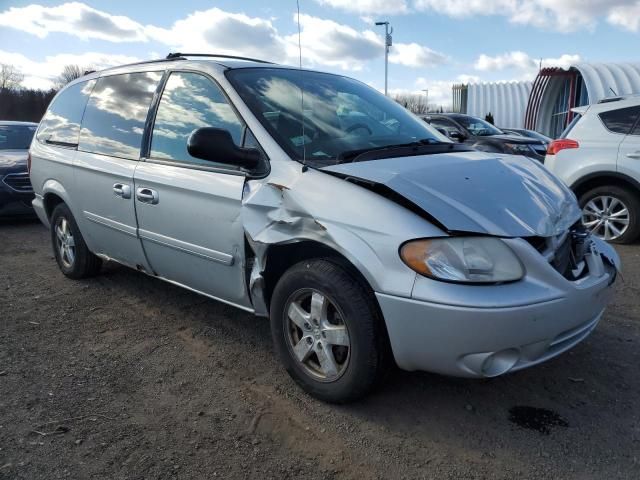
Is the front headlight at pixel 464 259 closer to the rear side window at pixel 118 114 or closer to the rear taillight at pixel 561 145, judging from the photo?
the rear side window at pixel 118 114

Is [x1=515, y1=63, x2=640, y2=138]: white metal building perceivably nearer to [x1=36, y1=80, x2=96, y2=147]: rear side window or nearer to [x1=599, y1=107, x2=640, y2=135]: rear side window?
[x1=599, y1=107, x2=640, y2=135]: rear side window

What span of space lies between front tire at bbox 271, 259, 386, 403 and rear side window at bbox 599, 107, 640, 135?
4967mm

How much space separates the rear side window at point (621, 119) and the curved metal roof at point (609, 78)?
17.2m

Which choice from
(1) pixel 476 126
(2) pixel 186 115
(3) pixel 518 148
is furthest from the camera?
(1) pixel 476 126

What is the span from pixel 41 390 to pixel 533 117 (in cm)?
2924

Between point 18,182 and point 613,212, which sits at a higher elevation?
point 18,182

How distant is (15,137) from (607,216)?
29.0ft

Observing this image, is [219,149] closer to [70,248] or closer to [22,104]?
[70,248]

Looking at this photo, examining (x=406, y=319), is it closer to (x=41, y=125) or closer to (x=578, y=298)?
(x=578, y=298)

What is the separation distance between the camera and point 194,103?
3.37 m

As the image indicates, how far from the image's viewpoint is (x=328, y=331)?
2.62 meters

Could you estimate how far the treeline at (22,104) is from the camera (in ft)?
139

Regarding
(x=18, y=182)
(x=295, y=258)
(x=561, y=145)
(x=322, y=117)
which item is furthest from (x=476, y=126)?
(x=295, y=258)

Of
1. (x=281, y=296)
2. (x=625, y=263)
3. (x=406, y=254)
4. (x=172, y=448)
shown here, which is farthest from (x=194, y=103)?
(x=625, y=263)
